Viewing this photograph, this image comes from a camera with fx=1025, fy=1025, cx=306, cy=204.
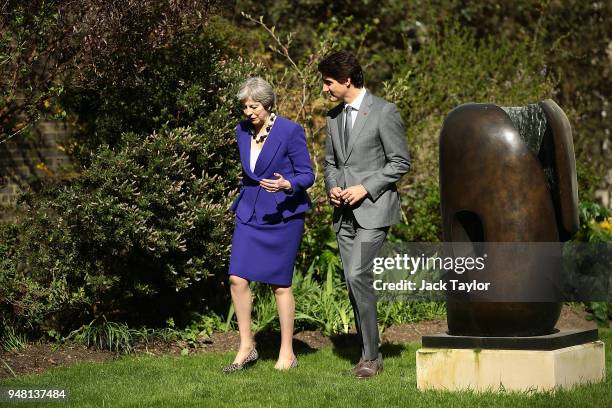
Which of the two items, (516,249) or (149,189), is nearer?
(516,249)

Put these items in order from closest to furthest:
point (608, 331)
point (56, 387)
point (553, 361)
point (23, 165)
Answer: point (553, 361)
point (56, 387)
point (608, 331)
point (23, 165)

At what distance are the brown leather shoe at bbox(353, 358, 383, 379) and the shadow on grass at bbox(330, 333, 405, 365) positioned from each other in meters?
0.57

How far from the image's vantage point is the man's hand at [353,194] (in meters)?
6.41

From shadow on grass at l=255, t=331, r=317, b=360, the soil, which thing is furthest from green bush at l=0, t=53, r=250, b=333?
shadow on grass at l=255, t=331, r=317, b=360

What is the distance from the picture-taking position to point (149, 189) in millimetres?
7566

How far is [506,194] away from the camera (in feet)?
19.1

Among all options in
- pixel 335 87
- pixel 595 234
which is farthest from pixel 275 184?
pixel 595 234

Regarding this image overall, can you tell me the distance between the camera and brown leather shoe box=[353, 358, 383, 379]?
6.44 metres

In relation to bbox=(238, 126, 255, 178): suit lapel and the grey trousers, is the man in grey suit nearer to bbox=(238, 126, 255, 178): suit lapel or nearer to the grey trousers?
the grey trousers

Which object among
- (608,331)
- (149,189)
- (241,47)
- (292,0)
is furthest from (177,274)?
(292,0)

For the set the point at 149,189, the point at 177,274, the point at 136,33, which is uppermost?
the point at 136,33

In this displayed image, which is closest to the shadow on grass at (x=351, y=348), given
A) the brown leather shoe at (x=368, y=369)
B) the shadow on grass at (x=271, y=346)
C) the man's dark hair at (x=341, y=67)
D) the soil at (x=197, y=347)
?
the soil at (x=197, y=347)

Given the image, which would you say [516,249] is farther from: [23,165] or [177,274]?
[23,165]

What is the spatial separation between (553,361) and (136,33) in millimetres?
3706
